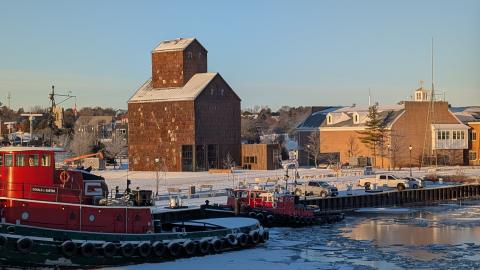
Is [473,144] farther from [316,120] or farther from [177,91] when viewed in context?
[177,91]

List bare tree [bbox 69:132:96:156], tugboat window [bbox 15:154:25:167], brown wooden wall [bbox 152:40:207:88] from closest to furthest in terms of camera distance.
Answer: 1. tugboat window [bbox 15:154:25:167]
2. brown wooden wall [bbox 152:40:207:88]
3. bare tree [bbox 69:132:96:156]

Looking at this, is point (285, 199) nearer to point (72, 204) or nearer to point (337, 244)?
point (337, 244)

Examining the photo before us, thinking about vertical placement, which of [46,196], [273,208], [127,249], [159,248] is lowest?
[159,248]

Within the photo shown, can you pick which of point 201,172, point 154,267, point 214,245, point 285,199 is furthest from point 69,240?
point 201,172

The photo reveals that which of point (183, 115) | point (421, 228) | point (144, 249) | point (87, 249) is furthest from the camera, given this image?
point (183, 115)

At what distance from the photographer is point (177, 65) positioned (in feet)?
334

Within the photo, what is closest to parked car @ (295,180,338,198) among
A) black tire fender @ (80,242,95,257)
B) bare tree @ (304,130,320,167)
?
black tire fender @ (80,242,95,257)

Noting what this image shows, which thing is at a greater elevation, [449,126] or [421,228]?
[449,126]

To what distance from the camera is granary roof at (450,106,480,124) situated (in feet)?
372

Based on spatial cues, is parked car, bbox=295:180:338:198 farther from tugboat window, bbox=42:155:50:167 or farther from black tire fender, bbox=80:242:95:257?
tugboat window, bbox=42:155:50:167

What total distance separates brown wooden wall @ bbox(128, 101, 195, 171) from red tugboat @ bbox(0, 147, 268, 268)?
58583 mm

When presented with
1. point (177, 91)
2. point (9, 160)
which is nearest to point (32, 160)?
point (9, 160)

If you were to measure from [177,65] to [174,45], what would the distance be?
2.70 meters

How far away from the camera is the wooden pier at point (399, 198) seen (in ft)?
208
